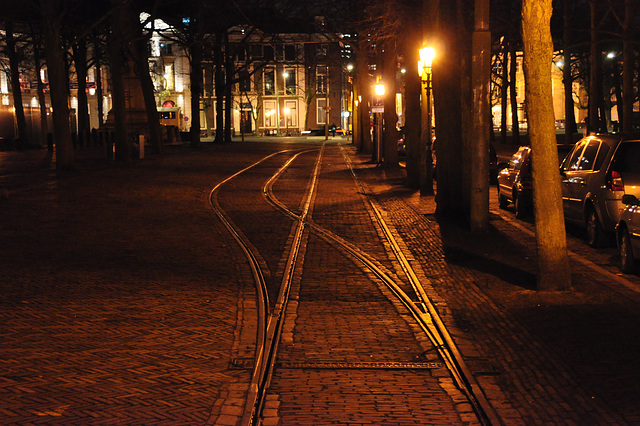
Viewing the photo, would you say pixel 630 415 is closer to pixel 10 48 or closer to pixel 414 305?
pixel 414 305

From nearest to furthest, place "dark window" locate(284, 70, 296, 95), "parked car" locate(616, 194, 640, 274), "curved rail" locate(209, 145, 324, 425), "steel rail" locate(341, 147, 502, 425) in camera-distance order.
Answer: "steel rail" locate(341, 147, 502, 425), "curved rail" locate(209, 145, 324, 425), "parked car" locate(616, 194, 640, 274), "dark window" locate(284, 70, 296, 95)

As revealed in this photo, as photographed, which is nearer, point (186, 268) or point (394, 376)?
point (394, 376)

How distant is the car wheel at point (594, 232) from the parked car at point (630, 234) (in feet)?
6.08

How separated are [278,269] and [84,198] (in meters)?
11.2

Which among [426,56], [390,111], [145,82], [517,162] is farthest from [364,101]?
[517,162]

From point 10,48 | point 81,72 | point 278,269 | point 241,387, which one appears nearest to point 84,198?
point 278,269

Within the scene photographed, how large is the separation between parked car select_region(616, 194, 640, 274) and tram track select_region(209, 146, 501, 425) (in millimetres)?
2616

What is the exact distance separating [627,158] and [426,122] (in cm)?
951

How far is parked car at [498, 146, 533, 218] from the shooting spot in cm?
1777

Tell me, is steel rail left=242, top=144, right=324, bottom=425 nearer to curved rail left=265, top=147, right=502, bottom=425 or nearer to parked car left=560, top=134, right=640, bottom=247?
curved rail left=265, top=147, right=502, bottom=425

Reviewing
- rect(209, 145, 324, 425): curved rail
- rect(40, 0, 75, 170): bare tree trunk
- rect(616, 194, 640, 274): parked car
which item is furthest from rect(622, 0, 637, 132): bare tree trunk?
rect(616, 194, 640, 274): parked car

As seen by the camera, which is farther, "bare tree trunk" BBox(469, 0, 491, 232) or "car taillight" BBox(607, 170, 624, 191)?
"bare tree trunk" BBox(469, 0, 491, 232)

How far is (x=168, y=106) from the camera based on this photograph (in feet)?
310

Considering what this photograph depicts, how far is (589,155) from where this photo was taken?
552 inches
